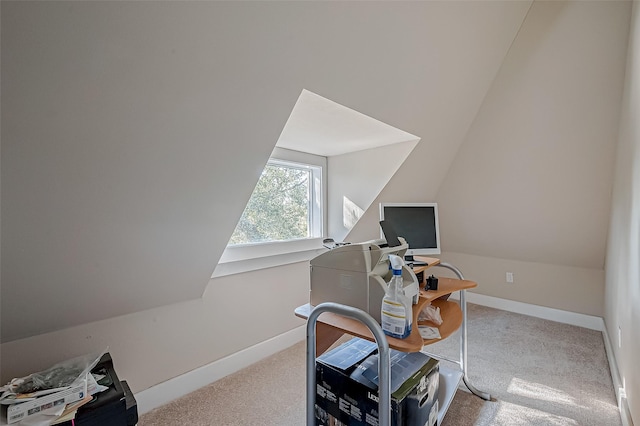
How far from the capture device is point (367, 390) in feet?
3.99

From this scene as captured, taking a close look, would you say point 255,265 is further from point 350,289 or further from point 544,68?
point 544,68

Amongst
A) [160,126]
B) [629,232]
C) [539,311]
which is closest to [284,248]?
[160,126]

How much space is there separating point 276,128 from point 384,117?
30.7 inches

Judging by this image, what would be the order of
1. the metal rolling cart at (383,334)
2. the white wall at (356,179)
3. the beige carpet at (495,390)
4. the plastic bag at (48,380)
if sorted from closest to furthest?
the metal rolling cart at (383,334) < the plastic bag at (48,380) < the beige carpet at (495,390) < the white wall at (356,179)

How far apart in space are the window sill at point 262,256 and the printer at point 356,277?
0.84 metres

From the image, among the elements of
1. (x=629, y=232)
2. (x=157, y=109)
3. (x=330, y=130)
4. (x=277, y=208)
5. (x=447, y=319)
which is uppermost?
(x=330, y=130)

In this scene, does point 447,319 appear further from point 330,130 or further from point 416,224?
point 330,130

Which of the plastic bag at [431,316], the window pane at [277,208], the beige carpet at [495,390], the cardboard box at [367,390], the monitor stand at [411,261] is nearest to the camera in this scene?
the cardboard box at [367,390]

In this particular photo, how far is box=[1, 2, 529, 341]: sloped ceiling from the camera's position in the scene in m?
0.84

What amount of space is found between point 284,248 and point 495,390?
178 centimetres

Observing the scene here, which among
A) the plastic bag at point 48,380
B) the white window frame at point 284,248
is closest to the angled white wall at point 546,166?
the white window frame at point 284,248

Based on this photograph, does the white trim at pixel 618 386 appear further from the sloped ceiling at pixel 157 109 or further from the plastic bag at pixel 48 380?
the plastic bag at pixel 48 380

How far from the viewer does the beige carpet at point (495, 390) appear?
5.27 feet

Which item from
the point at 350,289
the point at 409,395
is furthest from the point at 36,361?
the point at 409,395
